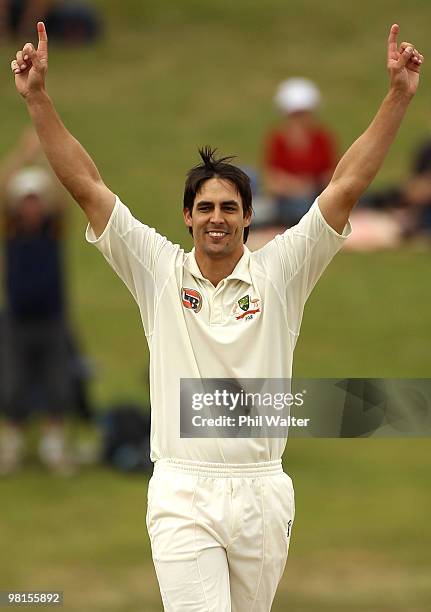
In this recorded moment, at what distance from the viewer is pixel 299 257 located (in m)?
5.90

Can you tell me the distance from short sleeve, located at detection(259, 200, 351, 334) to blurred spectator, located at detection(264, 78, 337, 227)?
32.3ft

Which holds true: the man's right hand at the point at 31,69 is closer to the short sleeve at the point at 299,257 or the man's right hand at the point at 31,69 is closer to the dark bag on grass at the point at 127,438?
the short sleeve at the point at 299,257

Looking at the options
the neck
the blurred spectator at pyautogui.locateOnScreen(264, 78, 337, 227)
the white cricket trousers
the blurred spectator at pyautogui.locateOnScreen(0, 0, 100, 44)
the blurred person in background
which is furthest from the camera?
the blurred spectator at pyautogui.locateOnScreen(0, 0, 100, 44)

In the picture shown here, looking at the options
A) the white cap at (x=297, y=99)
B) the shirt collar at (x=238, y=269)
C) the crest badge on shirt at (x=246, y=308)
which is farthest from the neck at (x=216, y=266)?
the white cap at (x=297, y=99)

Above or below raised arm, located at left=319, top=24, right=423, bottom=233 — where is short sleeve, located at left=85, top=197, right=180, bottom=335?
below

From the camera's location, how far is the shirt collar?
586cm

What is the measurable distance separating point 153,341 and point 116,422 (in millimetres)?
6673

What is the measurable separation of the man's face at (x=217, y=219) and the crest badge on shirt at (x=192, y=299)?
0.48 feet

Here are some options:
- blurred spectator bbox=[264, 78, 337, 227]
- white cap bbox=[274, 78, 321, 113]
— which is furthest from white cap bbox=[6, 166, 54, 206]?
white cap bbox=[274, 78, 321, 113]

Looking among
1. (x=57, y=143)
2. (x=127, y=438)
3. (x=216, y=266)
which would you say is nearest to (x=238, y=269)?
(x=216, y=266)

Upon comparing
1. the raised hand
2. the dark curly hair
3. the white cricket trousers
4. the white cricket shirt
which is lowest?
the white cricket trousers

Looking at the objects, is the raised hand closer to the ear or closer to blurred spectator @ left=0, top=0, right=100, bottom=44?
the ear

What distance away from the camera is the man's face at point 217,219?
577cm

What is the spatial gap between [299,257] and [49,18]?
62.0 ft
